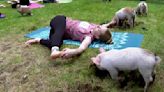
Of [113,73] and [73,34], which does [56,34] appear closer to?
[73,34]

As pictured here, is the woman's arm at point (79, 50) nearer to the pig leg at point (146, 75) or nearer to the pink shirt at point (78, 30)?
the pink shirt at point (78, 30)

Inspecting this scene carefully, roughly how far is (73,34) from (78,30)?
0.10 meters

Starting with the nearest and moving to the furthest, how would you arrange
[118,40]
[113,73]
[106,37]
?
A: 1. [113,73]
2. [106,37]
3. [118,40]

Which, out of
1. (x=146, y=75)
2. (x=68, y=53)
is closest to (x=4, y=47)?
(x=68, y=53)

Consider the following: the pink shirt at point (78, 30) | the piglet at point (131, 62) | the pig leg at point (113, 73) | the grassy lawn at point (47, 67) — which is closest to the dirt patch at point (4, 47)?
the grassy lawn at point (47, 67)

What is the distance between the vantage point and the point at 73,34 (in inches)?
170

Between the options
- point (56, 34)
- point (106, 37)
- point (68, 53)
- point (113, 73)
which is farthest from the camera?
point (56, 34)

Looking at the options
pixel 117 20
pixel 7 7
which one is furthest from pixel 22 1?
pixel 117 20

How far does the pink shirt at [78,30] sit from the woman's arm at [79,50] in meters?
0.13

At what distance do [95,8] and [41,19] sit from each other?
1.59 m

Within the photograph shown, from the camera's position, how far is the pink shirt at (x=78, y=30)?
418cm

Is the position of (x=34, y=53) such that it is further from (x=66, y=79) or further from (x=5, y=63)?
(x=66, y=79)

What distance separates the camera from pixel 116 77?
3.08 m

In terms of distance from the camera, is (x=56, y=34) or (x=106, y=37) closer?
(x=106, y=37)
